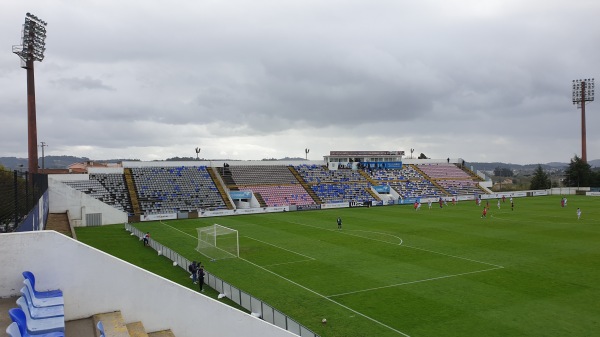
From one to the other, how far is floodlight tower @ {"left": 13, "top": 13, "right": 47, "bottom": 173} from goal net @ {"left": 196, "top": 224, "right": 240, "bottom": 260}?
26636 millimetres

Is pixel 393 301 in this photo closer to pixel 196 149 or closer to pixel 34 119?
pixel 34 119

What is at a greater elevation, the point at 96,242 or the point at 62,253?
the point at 62,253

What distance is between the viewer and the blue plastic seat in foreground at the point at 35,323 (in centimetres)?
737

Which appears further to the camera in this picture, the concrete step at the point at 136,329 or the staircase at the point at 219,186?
the staircase at the point at 219,186

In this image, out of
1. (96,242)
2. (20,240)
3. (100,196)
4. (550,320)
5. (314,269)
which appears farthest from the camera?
(100,196)

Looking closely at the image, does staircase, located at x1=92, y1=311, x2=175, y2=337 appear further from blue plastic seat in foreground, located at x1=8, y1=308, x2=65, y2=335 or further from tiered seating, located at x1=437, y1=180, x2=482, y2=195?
tiered seating, located at x1=437, y1=180, x2=482, y2=195

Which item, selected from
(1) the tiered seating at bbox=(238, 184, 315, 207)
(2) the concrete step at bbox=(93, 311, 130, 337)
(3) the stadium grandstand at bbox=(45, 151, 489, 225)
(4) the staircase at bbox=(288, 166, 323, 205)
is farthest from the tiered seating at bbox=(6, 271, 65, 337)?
(4) the staircase at bbox=(288, 166, 323, 205)

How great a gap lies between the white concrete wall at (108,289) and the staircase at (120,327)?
129 millimetres

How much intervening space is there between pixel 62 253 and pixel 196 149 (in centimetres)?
7590

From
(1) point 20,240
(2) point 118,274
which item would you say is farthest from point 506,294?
(1) point 20,240

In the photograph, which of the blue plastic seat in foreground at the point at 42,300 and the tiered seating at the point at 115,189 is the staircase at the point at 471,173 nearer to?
the tiered seating at the point at 115,189

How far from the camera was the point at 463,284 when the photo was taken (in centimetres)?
2167

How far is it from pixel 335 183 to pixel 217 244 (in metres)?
44.5

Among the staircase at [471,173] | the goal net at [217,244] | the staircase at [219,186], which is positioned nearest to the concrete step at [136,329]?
the goal net at [217,244]
